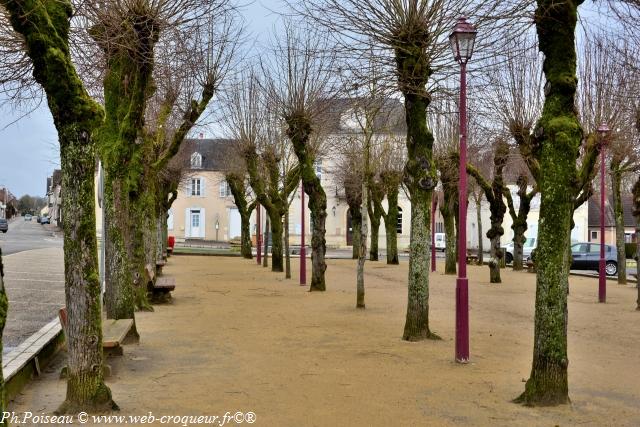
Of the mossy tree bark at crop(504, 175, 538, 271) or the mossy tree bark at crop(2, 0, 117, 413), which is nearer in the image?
the mossy tree bark at crop(2, 0, 117, 413)

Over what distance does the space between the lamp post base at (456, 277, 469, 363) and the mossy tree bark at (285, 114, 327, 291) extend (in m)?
10.2

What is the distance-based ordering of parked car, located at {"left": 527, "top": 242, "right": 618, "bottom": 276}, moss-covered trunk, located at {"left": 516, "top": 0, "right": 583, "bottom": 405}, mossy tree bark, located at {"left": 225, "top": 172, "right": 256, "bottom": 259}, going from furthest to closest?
mossy tree bark, located at {"left": 225, "top": 172, "right": 256, "bottom": 259} → parked car, located at {"left": 527, "top": 242, "right": 618, "bottom": 276} → moss-covered trunk, located at {"left": 516, "top": 0, "right": 583, "bottom": 405}

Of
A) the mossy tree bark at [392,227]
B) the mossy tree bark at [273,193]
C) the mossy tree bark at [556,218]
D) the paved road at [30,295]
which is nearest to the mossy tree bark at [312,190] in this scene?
the paved road at [30,295]

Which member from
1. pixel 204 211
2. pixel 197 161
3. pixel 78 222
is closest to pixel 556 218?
pixel 78 222

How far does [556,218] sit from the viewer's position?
22.0 ft

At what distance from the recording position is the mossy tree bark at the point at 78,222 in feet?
19.7

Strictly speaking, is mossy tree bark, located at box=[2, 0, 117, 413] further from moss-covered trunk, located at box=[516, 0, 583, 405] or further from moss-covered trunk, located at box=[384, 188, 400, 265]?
moss-covered trunk, located at box=[384, 188, 400, 265]

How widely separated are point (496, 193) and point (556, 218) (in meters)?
19.5

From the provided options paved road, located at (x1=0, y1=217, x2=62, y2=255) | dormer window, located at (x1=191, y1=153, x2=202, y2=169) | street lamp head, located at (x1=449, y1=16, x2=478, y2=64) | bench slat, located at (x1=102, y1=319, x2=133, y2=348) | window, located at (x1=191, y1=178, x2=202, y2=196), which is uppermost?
dormer window, located at (x1=191, y1=153, x2=202, y2=169)

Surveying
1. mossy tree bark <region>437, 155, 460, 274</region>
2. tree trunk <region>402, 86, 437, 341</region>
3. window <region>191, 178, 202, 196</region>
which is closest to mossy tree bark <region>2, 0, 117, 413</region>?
tree trunk <region>402, 86, 437, 341</region>

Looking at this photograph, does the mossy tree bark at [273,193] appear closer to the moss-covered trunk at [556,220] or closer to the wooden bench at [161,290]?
the wooden bench at [161,290]

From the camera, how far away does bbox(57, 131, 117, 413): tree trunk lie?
6145 millimetres

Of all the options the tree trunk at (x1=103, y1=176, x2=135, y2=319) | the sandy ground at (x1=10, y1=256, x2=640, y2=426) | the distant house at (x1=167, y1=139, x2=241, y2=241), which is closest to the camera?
the sandy ground at (x1=10, y1=256, x2=640, y2=426)

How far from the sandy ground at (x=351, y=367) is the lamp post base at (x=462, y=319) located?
19 cm
